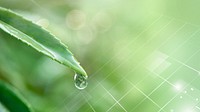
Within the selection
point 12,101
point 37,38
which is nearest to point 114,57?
point 12,101

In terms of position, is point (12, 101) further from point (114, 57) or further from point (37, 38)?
point (114, 57)

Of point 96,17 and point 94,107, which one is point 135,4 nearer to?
Answer: point 96,17

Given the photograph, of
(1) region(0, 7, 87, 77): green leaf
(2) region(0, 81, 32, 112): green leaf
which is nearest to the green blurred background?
(2) region(0, 81, 32, 112): green leaf

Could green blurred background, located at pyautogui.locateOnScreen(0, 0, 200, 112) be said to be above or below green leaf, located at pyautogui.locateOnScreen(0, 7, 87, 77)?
below

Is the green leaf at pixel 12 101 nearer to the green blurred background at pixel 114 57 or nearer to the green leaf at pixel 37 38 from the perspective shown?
the green leaf at pixel 37 38

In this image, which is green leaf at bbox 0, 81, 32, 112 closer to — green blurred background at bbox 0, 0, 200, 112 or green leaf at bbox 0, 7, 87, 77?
green leaf at bbox 0, 7, 87, 77

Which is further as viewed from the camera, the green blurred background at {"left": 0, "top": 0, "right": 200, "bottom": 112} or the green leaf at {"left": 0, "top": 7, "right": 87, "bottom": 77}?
the green blurred background at {"left": 0, "top": 0, "right": 200, "bottom": 112}
